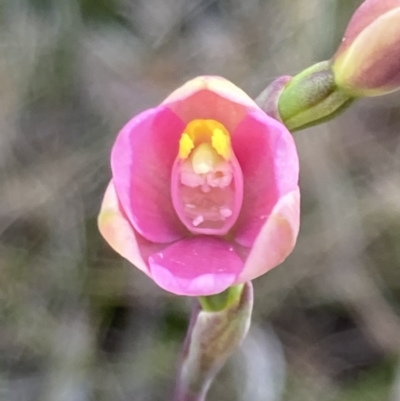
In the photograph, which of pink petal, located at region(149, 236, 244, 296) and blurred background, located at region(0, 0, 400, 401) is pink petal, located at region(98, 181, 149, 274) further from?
blurred background, located at region(0, 0, 400, 401)

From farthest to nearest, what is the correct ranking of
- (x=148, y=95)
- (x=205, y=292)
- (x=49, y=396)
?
(x=148, y=95), (x=49, y=396), (x=205, y=292)

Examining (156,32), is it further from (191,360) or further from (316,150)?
(191,360)

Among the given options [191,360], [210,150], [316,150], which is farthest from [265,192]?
[316,150]

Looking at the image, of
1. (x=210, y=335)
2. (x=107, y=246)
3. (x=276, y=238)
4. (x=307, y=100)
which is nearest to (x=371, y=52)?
(x=307, y=100)

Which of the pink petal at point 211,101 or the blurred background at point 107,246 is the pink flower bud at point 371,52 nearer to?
the pink petal at point 211,101

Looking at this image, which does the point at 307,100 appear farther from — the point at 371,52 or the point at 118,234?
the point at 118,234

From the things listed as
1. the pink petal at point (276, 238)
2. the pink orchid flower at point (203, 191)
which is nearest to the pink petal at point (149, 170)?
the pink orchid flower at point (203, 191)

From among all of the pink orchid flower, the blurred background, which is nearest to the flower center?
the pink orchid flower
